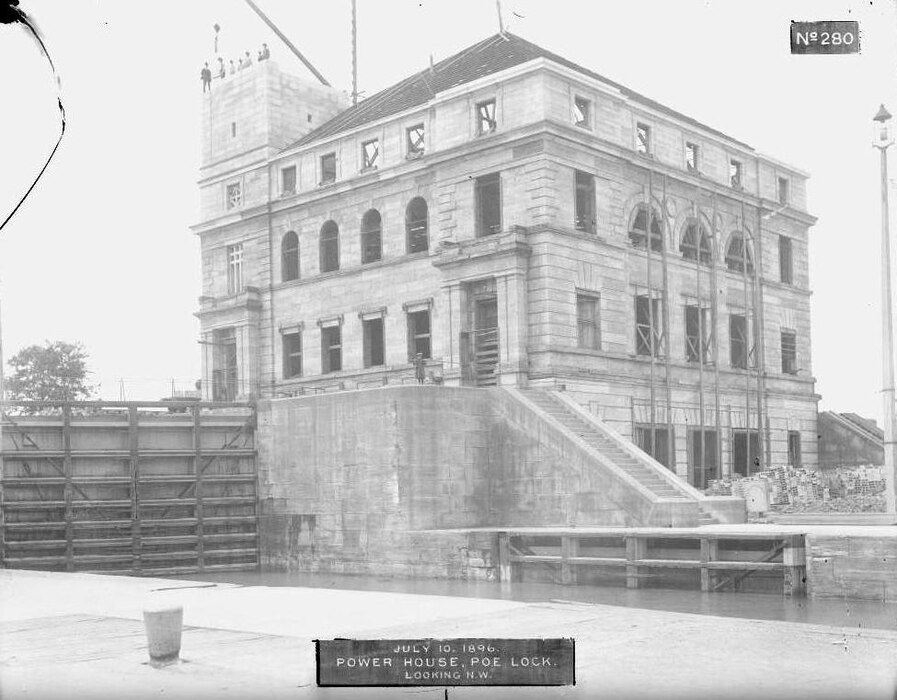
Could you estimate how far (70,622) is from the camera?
17.3m

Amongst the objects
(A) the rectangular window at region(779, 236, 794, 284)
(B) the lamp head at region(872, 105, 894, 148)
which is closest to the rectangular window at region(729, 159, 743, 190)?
(A) the rectangular window at region(779, 236, 794, 284)

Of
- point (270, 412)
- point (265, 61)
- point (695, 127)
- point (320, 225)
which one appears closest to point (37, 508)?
point (270, 412)

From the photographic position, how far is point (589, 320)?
3806 centimetres

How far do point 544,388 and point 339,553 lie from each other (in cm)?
820

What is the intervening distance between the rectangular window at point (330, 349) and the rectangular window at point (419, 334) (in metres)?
4.08

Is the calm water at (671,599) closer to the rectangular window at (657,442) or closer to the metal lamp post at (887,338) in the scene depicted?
the metal lamp post at (887,338)

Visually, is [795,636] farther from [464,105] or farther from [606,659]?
[464,105]

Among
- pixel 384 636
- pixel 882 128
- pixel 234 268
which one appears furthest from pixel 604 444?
pixel 234 268

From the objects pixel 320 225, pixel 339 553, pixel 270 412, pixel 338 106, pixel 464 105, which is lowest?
pixel 339 553

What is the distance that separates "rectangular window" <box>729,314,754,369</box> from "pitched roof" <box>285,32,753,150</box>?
738 centimetres

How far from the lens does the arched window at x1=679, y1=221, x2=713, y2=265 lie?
1682 inches

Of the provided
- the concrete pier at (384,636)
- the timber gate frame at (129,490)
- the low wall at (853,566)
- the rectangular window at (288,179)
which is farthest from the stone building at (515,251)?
the concrete pier at (384,636)
